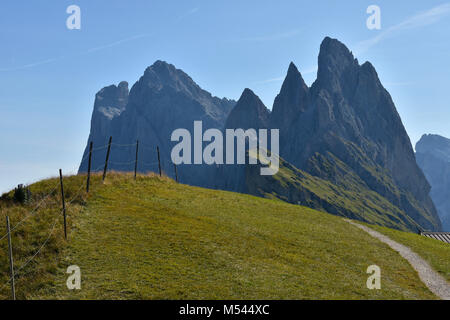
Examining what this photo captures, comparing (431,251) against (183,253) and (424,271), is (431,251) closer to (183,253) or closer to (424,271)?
(424,271)

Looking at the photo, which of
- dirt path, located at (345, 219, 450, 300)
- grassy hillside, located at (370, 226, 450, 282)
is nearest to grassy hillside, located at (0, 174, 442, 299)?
dirt path, located at (345, 219, 450, 300)

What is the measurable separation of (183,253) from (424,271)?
68.9ft

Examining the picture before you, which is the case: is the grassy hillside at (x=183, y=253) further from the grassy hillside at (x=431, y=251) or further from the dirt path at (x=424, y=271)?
the grassy hillside at (x=431, y=251)

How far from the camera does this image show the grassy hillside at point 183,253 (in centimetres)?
2052

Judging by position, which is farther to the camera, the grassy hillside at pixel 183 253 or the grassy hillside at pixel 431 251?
the grassy hillside at pixel 431 251

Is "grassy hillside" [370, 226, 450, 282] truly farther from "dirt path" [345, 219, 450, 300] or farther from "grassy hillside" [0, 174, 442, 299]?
"grassy hillside" [0, 174, 442, 299]

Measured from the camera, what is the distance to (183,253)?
82.3ft

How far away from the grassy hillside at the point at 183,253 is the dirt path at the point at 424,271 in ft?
3.06

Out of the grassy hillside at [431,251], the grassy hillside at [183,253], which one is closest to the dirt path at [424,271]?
the grassy hillside at [431,251]

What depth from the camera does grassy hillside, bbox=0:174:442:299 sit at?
20.5 meters

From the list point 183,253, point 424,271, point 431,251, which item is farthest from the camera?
point 431,251

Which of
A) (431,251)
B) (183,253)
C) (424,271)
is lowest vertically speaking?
(424,271)

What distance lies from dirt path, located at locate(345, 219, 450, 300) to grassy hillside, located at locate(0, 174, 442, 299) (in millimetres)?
932

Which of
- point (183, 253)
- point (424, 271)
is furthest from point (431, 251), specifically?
point (183, 253)
